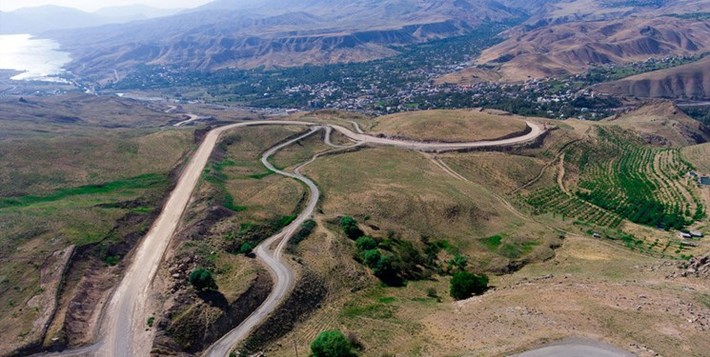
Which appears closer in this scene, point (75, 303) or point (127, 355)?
point (127, 355)

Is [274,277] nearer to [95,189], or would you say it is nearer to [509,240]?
[509,240]

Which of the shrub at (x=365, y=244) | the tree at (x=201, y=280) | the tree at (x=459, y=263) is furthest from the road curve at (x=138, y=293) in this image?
the tree at (x=459, y=263)

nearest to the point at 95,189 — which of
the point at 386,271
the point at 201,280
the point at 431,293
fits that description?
the point at 201,280

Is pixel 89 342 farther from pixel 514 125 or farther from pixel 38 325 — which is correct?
pixel 514 125

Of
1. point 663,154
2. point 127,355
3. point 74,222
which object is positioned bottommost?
point 663,154

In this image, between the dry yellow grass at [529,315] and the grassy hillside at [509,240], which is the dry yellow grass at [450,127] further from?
the dry yellow grass at [529,315]

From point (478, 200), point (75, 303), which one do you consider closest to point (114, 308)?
point (75, 303)
